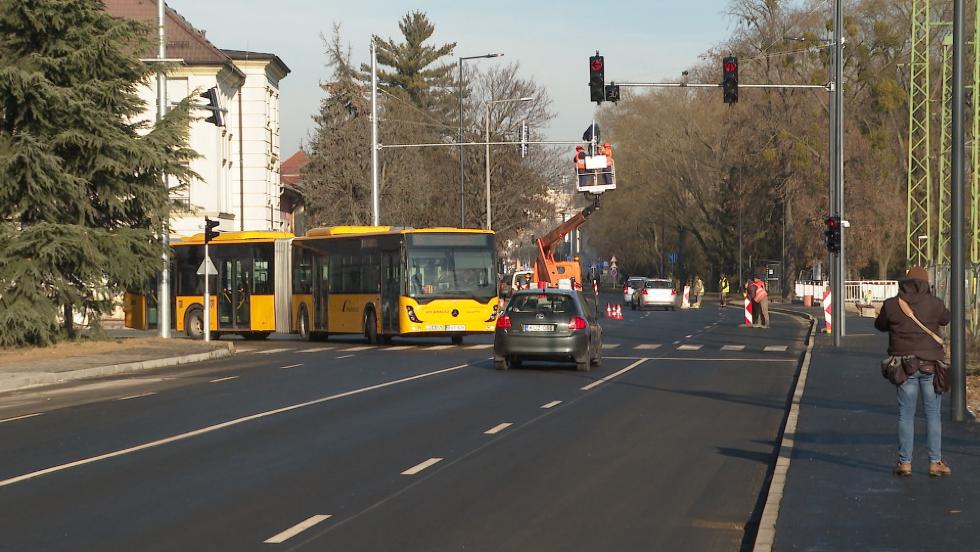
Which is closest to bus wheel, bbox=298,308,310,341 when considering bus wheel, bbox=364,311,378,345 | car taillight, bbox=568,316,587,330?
bus wheel, bbox=364,311,378,345

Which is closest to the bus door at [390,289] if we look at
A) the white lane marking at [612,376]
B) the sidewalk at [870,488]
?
the white lane marking at [612,376]

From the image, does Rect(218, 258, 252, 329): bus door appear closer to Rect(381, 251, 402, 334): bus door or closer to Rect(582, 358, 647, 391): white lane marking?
Rect(381, 251, 402, 334): bus door

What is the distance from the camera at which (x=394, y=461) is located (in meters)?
13.3

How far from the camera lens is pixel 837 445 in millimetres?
13883

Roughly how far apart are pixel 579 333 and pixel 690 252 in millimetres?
84637

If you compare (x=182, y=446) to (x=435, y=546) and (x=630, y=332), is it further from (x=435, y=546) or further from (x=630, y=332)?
(x=630, y=332)

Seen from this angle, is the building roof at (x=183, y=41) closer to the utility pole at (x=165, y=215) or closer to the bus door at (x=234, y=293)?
the bus door at (x=234, y=293)

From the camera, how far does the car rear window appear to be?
26.3m

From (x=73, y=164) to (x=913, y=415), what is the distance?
25.1 meters

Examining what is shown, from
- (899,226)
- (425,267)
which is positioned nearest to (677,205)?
(899,226)

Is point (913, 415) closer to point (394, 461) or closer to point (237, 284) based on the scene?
point (394, 461)

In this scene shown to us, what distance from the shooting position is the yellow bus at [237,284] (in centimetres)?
4228

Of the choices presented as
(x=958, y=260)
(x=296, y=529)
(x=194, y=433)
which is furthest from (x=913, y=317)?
(x=194, y=433)

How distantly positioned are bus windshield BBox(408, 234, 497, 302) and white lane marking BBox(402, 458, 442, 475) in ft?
76.4
